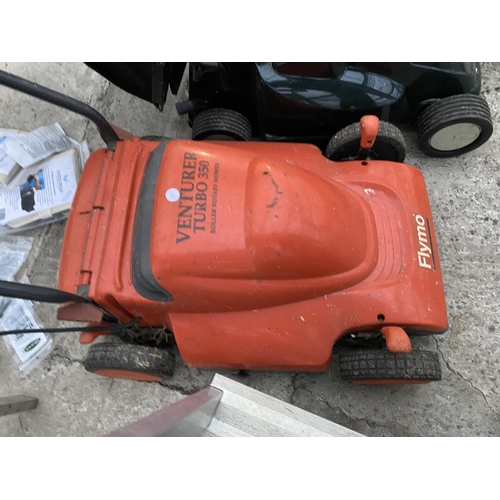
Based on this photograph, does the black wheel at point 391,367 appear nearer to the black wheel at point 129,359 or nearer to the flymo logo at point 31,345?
the black wheel at point 129,359

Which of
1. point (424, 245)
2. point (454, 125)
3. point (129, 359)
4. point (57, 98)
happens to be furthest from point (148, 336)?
point (454, 125)

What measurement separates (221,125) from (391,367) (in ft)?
3.51

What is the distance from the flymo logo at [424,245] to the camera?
143cm

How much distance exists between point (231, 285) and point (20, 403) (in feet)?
3.29

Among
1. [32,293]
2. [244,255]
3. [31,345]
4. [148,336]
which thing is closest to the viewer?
[32,293]

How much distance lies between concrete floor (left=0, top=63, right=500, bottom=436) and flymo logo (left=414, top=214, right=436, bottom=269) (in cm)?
41

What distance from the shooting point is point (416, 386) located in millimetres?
1688

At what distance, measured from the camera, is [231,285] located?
128 centimetres

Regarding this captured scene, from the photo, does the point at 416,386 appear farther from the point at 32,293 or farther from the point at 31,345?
the point at 31,345

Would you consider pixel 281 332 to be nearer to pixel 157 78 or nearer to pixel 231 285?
pixel 231 285

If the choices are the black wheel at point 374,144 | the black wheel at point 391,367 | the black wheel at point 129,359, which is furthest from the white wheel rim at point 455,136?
the black wheel at point 129,359

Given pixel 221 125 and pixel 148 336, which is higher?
pixel 221 125

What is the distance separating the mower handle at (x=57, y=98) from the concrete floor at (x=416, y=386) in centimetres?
69


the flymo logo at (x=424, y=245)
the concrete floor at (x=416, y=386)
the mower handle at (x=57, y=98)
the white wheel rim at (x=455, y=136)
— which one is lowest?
the concrete floor at (x=416, y=386)
